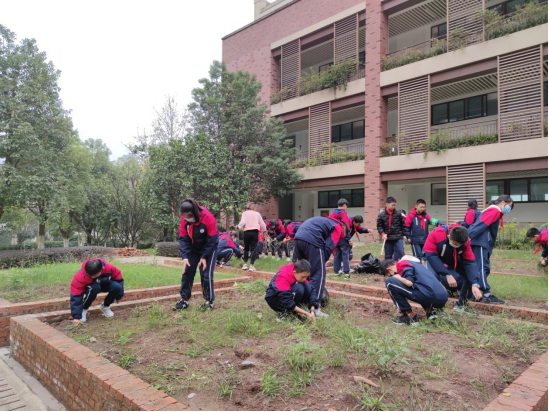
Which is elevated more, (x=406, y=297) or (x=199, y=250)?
(x=199, y=250)

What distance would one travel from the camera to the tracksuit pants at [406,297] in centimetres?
420

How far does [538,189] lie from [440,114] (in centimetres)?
493

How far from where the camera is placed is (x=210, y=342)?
3609 mm

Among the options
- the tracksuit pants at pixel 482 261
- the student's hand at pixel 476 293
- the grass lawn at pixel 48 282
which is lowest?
the grass lawn at pixel 48 282

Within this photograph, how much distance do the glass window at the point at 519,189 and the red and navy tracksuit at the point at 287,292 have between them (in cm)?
1289

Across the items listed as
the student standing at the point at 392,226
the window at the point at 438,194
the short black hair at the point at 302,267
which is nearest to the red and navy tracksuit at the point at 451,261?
the short black hair at the point at 302,267

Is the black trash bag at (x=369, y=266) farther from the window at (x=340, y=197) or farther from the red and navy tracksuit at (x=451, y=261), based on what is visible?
the window at (x=340, y=197)

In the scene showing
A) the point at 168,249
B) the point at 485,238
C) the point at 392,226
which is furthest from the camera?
the point at 168,249

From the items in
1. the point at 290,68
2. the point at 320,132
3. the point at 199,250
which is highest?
the point at 290,68

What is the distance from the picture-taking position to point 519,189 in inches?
553

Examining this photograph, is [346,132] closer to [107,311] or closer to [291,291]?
[291,291]

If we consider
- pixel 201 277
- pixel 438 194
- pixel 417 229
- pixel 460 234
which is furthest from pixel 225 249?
pixel 438 194

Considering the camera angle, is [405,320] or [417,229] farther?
[417,229]

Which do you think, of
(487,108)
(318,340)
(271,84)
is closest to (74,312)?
(318,340)
